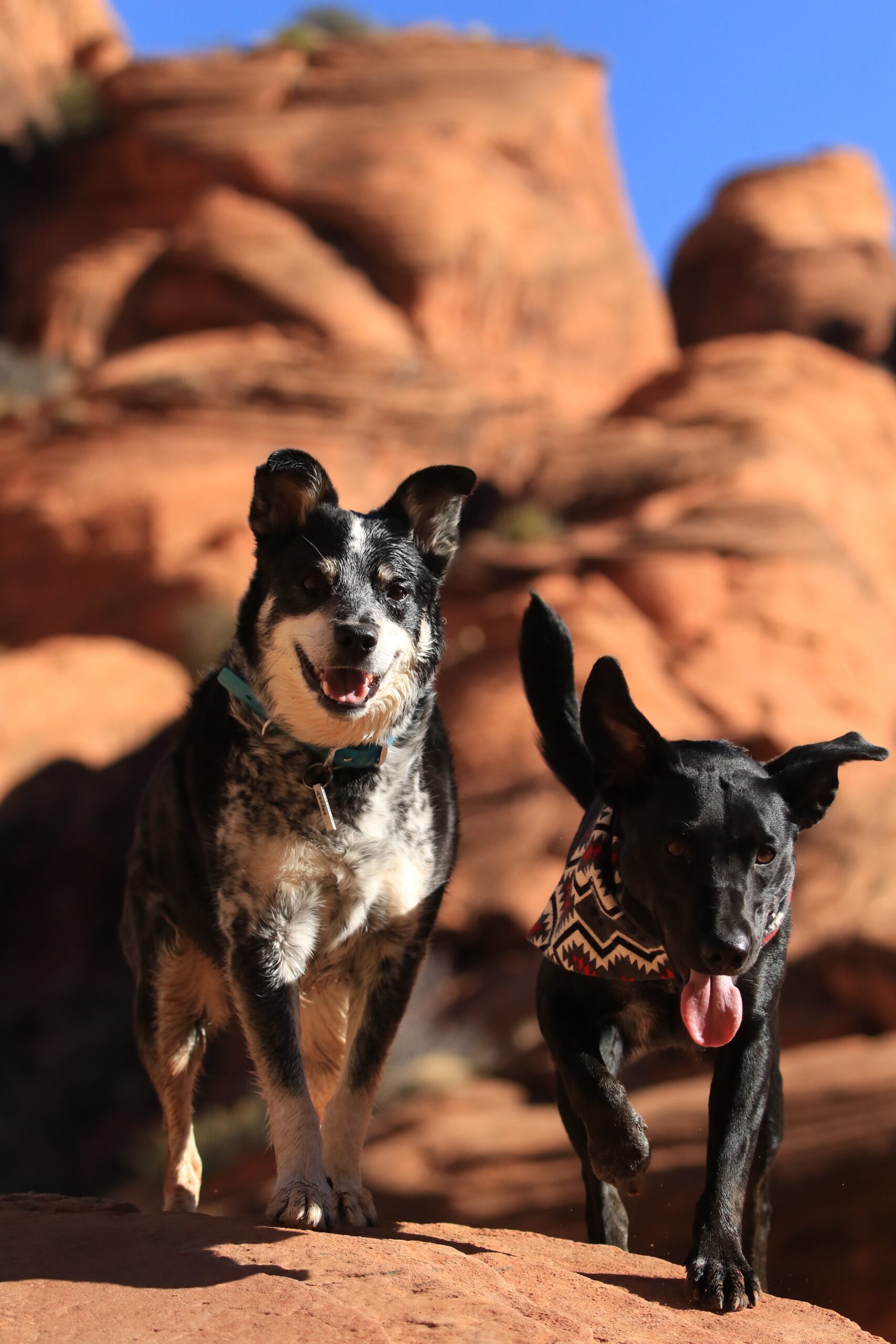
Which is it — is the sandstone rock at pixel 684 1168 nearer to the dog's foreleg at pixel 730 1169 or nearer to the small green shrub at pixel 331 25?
the dog's foreleg at pixel 730 1169

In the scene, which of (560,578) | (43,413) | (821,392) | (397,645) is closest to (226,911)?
(397,645)

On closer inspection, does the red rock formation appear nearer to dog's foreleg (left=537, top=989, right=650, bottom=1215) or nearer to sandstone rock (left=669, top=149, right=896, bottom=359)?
dog's foreleg (left=537, top=989, right=650, bottom=1215)

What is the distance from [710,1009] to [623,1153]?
0.44 m

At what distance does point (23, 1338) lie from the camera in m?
2.65

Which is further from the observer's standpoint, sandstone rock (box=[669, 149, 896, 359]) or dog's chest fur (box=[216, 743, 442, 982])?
sandstone rock (box=[669, 149, 896, 359])

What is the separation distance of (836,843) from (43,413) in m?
12.4

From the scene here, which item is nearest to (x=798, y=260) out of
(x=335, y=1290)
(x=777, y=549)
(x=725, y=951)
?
(x=777, y=549)

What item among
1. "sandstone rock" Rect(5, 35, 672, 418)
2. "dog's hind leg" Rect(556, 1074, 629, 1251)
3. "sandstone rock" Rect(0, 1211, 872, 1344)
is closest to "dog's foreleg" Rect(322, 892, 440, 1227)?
"sandstone rock" Rect(0, 1211, 872, 1344)

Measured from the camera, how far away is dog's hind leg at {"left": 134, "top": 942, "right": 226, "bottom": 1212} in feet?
15.5

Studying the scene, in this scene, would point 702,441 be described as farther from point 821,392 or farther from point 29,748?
point 29,748

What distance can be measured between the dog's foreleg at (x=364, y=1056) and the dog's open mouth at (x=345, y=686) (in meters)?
0.82

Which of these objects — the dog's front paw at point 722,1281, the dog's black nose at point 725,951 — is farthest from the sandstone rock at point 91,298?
the dog's front paw at point 722,1281

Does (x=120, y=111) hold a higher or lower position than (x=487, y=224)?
higher

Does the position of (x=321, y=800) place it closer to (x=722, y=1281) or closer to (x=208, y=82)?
(x=722, y=1281)
